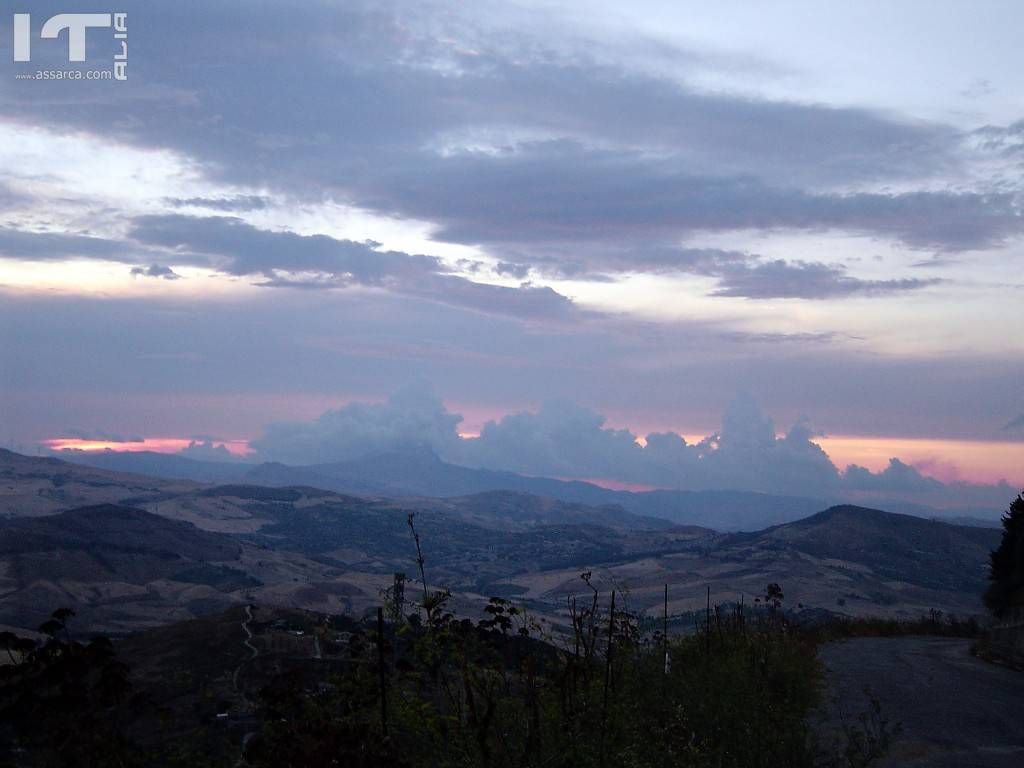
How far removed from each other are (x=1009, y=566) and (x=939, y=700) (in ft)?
68.1

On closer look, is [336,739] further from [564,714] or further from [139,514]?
[139,514]

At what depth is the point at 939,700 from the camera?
1634cm

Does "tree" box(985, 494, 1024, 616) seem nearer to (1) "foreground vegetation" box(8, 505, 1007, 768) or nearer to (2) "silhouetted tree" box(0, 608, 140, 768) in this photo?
(1) "foreground vegetation" box(8, 505, 1007, 768)

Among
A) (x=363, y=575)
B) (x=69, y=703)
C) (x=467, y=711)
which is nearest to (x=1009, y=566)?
(x=467, y=711)

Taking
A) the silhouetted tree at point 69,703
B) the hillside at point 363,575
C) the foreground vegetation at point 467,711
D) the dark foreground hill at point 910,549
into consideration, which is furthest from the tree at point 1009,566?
the dark foreground hill at point 910,549

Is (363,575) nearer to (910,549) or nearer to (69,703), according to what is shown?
(910,549)

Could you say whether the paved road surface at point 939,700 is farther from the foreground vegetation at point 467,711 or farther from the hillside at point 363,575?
the hillside at point 363,575

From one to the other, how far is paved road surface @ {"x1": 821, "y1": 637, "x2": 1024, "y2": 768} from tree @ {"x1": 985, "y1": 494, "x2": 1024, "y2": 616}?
7739 millimetres

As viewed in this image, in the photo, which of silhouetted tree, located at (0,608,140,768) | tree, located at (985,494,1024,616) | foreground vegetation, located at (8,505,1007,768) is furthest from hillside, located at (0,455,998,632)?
silhouetted tree, located at (0,608,140,768)

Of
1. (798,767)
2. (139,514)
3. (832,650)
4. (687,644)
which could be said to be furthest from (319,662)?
(139,514)

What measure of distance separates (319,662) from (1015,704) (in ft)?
46.5

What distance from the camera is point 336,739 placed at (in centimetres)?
620

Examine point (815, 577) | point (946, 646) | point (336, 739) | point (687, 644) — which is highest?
point (336, 739)

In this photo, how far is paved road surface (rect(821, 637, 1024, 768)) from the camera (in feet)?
39.9
